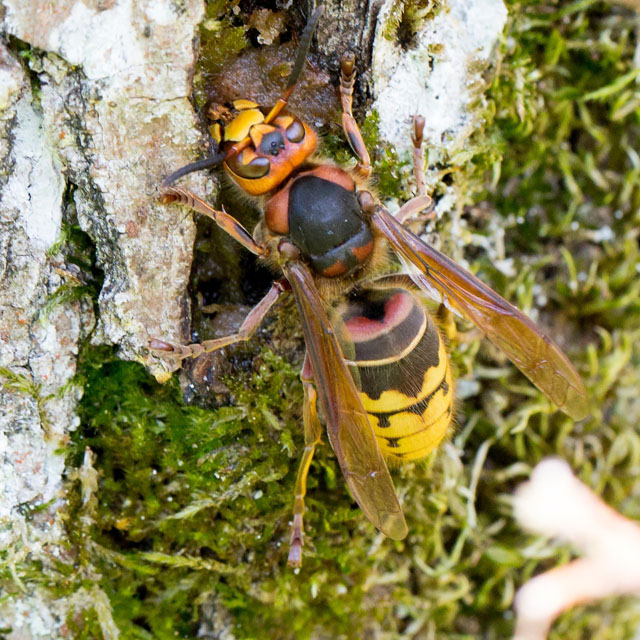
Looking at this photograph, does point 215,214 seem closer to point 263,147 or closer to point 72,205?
point 263,147

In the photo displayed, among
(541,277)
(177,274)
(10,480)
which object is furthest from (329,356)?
(541,277)

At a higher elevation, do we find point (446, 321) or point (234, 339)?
point (234, 339)

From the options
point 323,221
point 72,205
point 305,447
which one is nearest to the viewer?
point 72,205

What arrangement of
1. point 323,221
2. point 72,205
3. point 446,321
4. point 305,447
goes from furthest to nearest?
point 446,321
point 305,447
point 323,221
point 72,205

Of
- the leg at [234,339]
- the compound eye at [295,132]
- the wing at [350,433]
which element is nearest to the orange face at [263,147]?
the compound eye at [295,132]

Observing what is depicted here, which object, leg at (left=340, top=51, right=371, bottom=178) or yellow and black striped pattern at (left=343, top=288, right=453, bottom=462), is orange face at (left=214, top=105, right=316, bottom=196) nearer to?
leg at (left=340, top=51, right=371, bottom=178)

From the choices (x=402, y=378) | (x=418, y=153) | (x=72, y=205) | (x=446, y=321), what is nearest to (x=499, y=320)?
(x=446, y=321)
